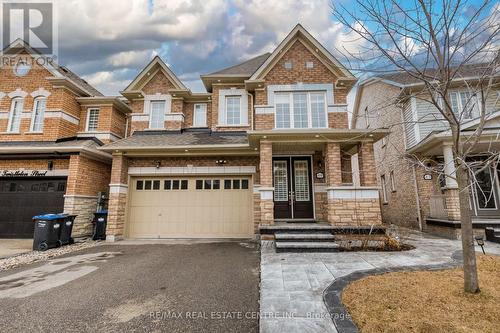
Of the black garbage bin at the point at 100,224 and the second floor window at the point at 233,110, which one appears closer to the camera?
the black garbage bin at the point at 100,224

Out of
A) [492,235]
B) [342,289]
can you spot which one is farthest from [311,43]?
[342,289]

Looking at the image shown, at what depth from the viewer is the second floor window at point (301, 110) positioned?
911 centimetres

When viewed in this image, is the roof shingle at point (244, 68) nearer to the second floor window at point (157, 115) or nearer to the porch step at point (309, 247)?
the second floor window at point (157, 115)

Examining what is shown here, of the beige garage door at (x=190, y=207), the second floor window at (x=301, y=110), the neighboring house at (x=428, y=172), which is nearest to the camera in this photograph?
the neighboring house at (x=428, y=172)

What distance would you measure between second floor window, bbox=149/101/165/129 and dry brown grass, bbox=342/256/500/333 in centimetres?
993

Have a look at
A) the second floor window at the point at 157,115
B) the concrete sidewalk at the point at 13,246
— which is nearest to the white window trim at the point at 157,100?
the second floor window at the point at 157,115

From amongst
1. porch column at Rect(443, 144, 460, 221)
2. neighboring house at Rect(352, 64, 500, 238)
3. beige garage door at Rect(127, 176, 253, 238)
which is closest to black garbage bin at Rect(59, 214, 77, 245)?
beige garage door at Rect(127, 176, 253, 238)

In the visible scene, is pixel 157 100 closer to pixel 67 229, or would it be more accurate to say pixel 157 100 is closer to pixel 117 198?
pixel 117 198

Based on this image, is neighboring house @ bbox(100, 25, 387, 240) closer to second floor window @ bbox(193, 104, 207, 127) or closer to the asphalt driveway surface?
second floor window @ bbox(193, 104, 207, 127)

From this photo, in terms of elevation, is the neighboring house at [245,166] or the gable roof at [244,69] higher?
the gable roof at [244,69]

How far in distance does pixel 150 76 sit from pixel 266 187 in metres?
8.08

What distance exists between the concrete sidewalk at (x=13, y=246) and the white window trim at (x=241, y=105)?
7.91 m

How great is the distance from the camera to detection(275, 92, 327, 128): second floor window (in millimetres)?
9109

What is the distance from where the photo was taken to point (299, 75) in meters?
9.52
